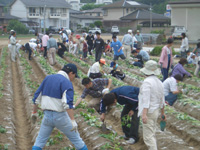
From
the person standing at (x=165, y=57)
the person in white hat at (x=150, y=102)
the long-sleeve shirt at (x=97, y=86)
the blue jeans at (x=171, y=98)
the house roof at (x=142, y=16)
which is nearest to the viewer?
the person in white hat at (x=150, y=102)

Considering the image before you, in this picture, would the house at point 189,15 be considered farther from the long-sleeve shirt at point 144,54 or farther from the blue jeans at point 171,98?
the blue jeans at point 171,98

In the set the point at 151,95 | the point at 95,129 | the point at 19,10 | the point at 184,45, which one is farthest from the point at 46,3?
the point at 151,95

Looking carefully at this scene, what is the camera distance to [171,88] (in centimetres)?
921

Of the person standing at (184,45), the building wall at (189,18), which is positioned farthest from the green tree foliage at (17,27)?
the person standing at (184,45)

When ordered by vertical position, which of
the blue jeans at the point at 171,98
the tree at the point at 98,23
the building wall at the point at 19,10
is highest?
the building wall at the point at 19,10

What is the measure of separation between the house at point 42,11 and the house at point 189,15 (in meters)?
31.0

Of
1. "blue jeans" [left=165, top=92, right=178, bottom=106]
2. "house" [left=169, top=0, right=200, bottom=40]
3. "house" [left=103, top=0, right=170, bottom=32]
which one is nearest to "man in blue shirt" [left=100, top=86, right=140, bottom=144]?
"blue jeans" [left=165, top=92, right=178, bottom=106]

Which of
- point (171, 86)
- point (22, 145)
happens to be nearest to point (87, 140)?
point (22, 145)

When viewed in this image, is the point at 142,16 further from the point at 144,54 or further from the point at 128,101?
the point at 128,101

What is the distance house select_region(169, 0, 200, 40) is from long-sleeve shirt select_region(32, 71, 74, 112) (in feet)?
108

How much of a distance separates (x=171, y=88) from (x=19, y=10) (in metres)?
58.6

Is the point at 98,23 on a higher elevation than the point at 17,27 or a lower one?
higher

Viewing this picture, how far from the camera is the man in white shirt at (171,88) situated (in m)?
9.10

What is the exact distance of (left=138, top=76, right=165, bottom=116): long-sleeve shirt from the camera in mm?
5445
